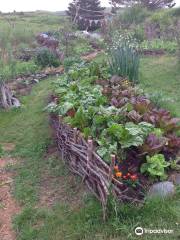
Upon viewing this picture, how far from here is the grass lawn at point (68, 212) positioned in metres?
3.53

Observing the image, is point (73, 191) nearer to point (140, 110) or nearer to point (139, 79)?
point (140, 110)

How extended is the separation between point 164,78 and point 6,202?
5.16 metres

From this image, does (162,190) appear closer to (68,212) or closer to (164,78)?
(68,212)

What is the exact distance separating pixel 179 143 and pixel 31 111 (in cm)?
395

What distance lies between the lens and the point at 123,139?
4.31 meters

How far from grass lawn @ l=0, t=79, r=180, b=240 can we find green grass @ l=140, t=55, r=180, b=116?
2.19 metres

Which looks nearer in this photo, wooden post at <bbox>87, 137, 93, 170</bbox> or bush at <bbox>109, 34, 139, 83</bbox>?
wooden post at <bbox>87, 137, 93, 170</bbox>

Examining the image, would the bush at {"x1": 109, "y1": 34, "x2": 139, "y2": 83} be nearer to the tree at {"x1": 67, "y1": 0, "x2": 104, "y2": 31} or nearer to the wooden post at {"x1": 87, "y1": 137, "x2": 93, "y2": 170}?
the wooden post at {"x1": 87, "y1": 137, "x2": 93, "y2": 170}

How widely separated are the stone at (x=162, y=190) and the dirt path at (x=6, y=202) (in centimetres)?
147

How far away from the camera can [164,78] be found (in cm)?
852

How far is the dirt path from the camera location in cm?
396

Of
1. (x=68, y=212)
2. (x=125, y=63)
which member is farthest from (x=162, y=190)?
(x=125, y=63)

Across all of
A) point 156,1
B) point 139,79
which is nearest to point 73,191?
point 139,79
